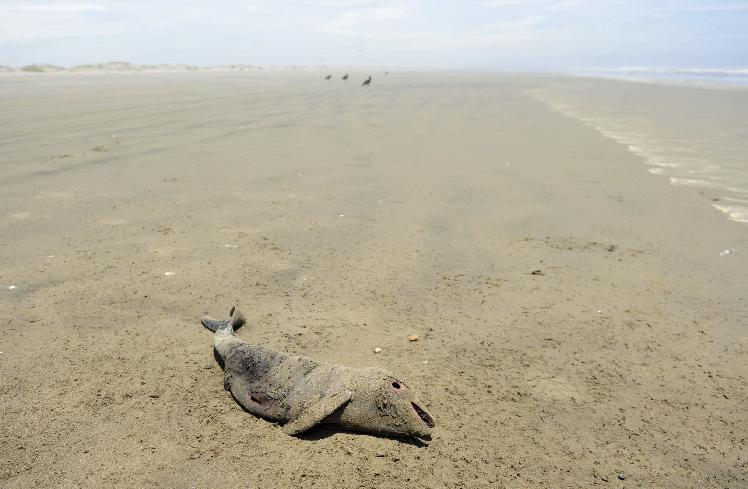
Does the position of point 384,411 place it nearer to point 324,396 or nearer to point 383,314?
point 324,396

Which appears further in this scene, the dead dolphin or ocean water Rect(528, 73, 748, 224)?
ocean water Rect(528, 73, 748, 224)

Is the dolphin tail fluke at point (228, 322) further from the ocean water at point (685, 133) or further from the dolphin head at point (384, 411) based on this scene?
the ocean water at point (685, 133)

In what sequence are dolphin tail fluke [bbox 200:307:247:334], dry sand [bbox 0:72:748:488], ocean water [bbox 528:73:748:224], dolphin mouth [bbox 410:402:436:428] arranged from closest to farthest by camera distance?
dry sand [bbox 0:72:748:488] → dolphin mouth [bbox 410:402:436:428] → dolphin tail fluke [bbox 200:307:247:334] → ocean water [bbox 528:73:748:224]

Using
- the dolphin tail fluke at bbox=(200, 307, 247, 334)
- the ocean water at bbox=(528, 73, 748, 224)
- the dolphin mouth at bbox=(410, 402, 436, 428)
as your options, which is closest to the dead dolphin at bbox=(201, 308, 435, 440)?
the dolphin mouth at bbox=(410, 402, 436, 428)

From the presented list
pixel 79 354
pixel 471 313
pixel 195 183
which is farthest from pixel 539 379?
pixel 195 183

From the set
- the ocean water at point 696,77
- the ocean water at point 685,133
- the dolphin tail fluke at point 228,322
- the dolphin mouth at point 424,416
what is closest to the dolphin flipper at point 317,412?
the dolphin mouth at point 424,416

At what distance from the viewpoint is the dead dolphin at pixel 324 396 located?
10.3 feet

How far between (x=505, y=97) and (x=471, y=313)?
1991 cm

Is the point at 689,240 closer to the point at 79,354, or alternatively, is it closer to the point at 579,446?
the point at 579,446

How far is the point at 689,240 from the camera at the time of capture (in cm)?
609

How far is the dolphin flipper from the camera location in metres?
3.14

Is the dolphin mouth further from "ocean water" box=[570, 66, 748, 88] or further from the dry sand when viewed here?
"ocean water" box=[570, 66, 748, 88]

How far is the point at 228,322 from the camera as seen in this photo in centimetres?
427

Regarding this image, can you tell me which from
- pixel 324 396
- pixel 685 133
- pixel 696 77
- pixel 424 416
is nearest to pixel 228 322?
pixel 324 396
